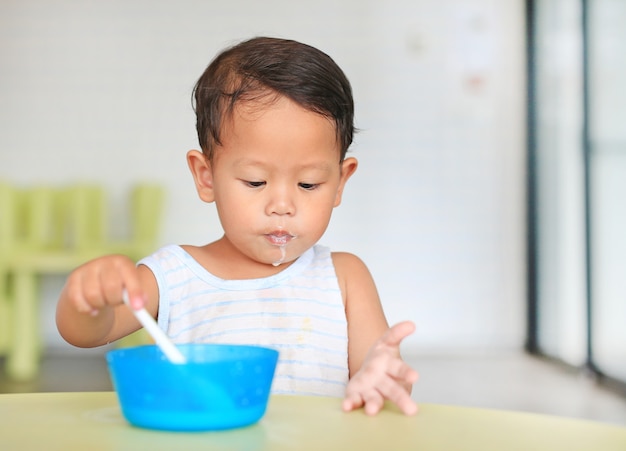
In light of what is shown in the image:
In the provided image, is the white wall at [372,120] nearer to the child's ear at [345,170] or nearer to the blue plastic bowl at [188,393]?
the child's ear at [345,170]

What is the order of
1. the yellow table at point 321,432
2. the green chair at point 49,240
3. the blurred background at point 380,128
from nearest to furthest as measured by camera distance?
1. the yellow table at point 321,432
2. the green chair at point 49,240
3. the blurred background at point 380,128

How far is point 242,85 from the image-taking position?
93cm

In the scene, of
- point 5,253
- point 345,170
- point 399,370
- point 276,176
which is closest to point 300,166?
point 276,176

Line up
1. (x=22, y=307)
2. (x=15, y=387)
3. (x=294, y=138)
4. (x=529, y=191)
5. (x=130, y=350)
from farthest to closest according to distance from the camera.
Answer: (x=529, y=191), (x=22, y=307), (x=15, y=387), (x=294, y=138), (x=130, y=350)

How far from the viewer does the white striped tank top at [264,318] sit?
990 mm

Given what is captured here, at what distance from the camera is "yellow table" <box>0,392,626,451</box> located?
18.7 inches

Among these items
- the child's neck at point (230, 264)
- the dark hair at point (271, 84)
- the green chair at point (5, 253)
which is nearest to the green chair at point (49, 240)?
the green chair at point (5, 253)

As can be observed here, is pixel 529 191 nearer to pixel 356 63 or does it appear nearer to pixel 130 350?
pixel 356 63

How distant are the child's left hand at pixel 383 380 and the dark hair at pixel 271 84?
13.4 inches

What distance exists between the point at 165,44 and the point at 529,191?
6.61 feet

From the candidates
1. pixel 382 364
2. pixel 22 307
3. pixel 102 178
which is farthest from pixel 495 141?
pixel 382 364

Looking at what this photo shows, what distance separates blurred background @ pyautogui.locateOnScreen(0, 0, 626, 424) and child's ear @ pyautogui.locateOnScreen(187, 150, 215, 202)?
10.4ft

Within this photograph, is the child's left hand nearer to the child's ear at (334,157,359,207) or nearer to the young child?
the young child

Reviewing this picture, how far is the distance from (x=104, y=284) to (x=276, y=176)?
34 centimetres
